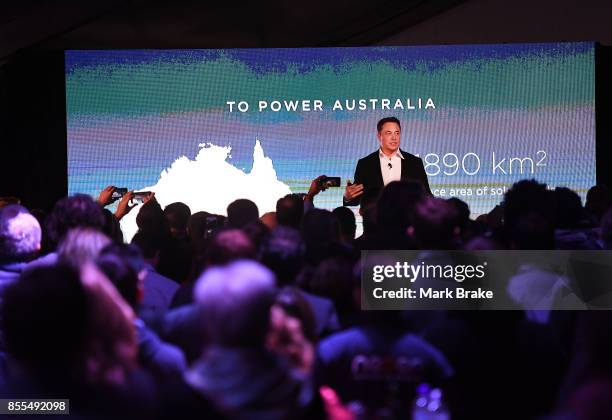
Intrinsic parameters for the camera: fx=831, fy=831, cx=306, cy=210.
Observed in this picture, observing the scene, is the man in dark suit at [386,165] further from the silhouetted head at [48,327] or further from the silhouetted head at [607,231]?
the silhouetted head at [48,327]

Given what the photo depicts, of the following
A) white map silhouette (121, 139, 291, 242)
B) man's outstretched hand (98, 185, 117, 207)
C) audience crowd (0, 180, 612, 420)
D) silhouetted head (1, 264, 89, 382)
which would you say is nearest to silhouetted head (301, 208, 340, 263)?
audience crowd (0, 180, 612, 420)

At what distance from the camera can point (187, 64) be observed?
7223 mm

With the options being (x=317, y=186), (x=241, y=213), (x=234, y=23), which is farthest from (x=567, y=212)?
(x=234, y=23)

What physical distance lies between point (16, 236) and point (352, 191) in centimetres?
414

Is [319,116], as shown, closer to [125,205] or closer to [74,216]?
[125,205]

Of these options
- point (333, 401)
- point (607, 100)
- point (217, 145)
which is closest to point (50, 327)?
point (333, 401)

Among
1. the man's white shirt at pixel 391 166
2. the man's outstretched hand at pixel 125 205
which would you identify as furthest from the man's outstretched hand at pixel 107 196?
the man's white shirt at pixel 391 166

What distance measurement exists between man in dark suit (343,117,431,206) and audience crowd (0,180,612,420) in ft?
10.8

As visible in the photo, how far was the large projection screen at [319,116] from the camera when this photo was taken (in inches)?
279

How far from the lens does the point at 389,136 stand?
7102 millimetres

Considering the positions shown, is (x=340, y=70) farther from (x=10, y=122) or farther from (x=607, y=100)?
(x=10, y=122)

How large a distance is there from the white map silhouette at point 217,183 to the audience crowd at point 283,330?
3.38m

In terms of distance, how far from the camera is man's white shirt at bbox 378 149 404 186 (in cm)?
704

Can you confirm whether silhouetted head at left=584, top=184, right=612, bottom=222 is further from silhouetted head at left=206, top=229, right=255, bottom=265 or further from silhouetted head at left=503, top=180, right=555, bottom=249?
silhouetted head at left=206, top=229, right=255, bottom=265
